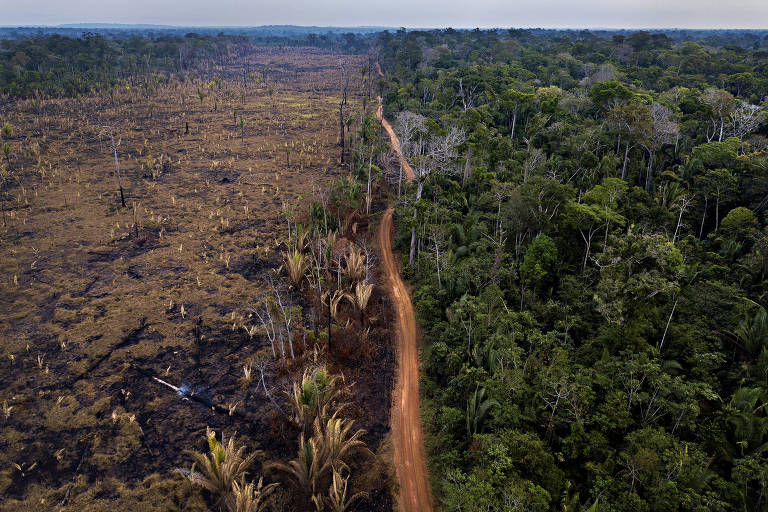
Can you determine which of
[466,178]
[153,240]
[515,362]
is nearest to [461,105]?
[466,178]

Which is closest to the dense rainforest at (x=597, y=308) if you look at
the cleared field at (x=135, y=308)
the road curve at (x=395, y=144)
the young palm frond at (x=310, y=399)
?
the road curve at (x=395, y=144)

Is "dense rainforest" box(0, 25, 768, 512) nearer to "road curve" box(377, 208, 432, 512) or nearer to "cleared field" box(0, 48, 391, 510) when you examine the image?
"road curve" box(377, 208, 432, 512)

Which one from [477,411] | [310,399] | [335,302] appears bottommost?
[477,411]

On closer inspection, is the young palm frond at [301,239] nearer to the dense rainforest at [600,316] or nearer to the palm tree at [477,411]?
the dense rainforest at [600,316]

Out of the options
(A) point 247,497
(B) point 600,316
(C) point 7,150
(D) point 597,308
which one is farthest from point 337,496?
(C) point 7,150

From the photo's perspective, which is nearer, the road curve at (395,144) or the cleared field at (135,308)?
the cleared field at (135,308)

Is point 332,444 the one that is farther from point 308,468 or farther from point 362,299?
point 362,299

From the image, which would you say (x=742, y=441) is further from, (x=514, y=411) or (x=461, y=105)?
(x=461, y=105)
